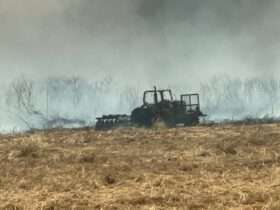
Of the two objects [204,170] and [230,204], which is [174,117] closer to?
[204,170]

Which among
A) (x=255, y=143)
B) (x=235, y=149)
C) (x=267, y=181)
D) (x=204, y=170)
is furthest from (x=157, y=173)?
(x=255, y=143)

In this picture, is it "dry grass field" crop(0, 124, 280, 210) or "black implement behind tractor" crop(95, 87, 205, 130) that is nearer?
"dry grass field" crop(0, 124, 280, 210)

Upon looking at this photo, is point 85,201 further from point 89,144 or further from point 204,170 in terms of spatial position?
point 89,144

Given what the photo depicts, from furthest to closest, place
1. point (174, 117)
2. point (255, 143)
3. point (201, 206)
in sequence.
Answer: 1. point (174, 117)
2. point (255, 143)
3. point (201, 206)

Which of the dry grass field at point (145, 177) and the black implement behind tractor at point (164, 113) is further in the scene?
the black implement behind tractor at point (164, 113)

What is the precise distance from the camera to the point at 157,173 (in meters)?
12.0

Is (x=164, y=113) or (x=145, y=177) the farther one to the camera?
(x=164, y=113)

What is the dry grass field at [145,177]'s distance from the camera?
29.2ft

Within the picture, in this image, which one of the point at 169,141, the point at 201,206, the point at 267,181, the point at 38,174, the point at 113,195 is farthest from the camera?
the point at 169,141

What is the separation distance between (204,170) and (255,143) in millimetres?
5701

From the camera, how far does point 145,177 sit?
11.3 m

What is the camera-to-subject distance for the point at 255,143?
1758 cm

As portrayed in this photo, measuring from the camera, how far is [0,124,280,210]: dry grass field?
8.90m

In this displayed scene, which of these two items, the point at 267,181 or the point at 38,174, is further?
the point at 38,174
